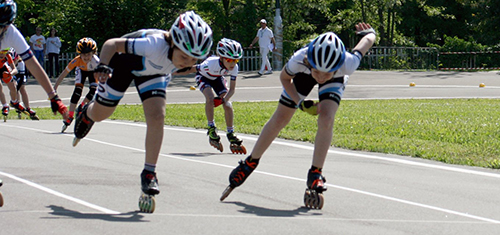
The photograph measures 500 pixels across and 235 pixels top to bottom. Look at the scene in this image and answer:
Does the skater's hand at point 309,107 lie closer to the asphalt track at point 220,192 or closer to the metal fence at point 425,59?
the asphalt track at point 220,192

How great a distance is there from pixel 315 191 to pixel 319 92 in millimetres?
1031

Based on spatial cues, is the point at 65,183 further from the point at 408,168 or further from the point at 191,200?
the point at 408,168

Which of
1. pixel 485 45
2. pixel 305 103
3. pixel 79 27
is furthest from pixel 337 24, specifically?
pixel 305 103

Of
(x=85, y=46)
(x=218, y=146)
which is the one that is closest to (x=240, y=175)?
(x=218, y=146)

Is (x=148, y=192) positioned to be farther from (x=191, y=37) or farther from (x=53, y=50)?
(x=53, y=50)

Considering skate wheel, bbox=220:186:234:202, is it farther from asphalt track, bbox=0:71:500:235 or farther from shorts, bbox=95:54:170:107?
A: shorts, bbox=95:54:170:107

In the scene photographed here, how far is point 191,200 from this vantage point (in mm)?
7055

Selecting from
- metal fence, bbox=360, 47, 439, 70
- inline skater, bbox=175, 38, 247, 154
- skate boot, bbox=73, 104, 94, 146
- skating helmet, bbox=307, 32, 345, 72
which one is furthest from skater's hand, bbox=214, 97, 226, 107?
metal fence, bbox=360, 47, 439, 70

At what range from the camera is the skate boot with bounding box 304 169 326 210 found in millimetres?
6793

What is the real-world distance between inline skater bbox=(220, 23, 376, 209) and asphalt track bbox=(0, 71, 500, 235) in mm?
268

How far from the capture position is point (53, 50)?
31891mm

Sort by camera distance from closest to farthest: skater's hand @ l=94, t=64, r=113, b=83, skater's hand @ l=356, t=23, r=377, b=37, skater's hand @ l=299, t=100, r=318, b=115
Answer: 1. skater's hand @ l=94, t=64, r=113, b=83
2. skater's hand @ l=299, t=100, r=318, b=115
3. skater's hand @ l=356, t=23, r=377, b=37

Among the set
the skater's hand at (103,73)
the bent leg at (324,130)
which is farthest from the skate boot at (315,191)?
the skater's hand at (103,73)

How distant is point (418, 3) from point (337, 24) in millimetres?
6720
